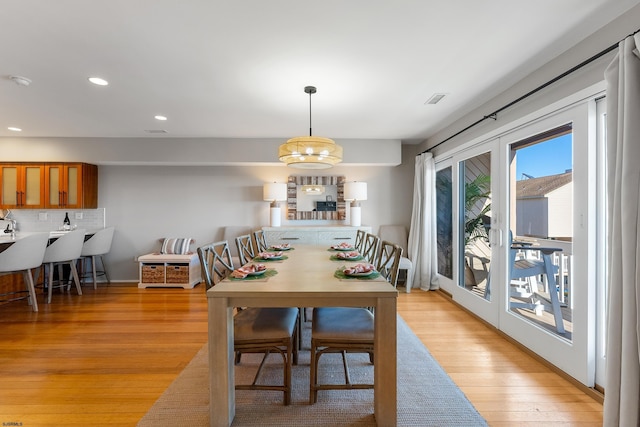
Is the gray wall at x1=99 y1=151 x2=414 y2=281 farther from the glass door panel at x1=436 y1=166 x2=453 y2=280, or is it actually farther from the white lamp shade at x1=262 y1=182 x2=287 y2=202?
the glass door panel at x1=436 y1=166 x2=453 y2=280

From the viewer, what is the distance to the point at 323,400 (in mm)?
1871

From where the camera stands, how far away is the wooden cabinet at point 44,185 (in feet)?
14.9

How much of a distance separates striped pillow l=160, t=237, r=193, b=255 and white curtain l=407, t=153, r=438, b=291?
12.4 feet

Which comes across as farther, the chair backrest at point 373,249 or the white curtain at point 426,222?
the white curtain at point 426,222

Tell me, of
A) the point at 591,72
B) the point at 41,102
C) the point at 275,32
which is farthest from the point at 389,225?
the point at 41,102

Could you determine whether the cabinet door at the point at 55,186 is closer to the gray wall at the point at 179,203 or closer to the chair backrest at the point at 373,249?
the gray wall at the point at 179,203

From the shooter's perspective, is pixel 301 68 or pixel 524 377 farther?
pixel 301 68

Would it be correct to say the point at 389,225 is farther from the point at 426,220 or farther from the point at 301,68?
the point at 301,68

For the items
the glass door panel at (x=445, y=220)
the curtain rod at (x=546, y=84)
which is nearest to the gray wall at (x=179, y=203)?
the glass door panel at (x=445, y=220)

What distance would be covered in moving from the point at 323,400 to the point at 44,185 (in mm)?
5450

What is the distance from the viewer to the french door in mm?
1977

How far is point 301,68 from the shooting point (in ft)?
7.74

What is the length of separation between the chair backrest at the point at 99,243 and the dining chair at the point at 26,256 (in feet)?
2.58

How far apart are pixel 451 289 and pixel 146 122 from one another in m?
4.72
